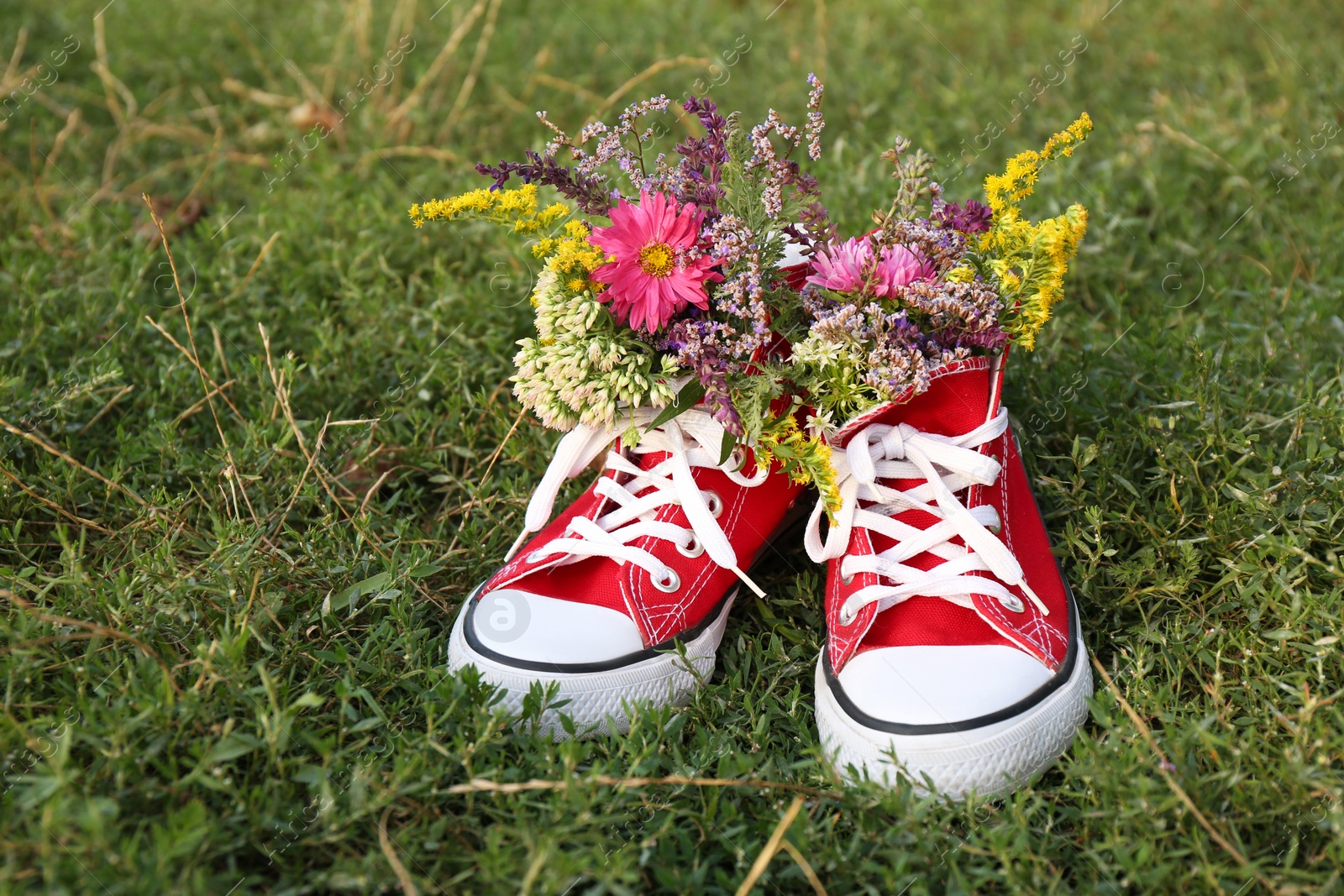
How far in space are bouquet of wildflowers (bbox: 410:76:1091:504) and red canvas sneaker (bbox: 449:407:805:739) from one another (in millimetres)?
133

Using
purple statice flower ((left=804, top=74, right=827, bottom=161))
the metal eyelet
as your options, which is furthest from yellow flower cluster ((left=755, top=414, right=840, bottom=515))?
purple statice flower ((left=804, top=74, right=827, bottom=161))

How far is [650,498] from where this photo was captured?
1.85 meters

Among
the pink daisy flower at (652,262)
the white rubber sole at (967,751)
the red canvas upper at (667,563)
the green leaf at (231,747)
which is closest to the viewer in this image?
the green leaf at (231,747)

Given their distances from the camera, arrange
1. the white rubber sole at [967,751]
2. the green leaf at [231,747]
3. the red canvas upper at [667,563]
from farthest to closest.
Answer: the red canvas upper at [667,563] → the white rubber sole at [967,751] → the green leaf at [231,747]

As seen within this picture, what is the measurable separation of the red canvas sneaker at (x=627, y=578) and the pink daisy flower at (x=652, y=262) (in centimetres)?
22

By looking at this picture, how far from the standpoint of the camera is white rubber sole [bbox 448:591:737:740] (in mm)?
1684

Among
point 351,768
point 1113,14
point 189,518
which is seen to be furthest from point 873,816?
point 1113,14

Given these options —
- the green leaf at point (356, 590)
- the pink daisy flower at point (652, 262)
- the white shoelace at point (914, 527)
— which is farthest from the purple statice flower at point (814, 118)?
the green leaf at point (356, 590)

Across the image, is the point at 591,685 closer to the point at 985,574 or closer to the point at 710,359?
the point at 710,359

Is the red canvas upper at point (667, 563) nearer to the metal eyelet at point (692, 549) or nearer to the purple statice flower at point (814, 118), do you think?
the metal eyelet at point (692, 549)

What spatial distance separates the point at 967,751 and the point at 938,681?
11 centimetres

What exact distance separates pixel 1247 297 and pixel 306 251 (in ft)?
8.77

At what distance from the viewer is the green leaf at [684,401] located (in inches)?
67.7

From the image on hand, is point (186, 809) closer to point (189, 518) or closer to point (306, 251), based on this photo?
point (189, 518)
